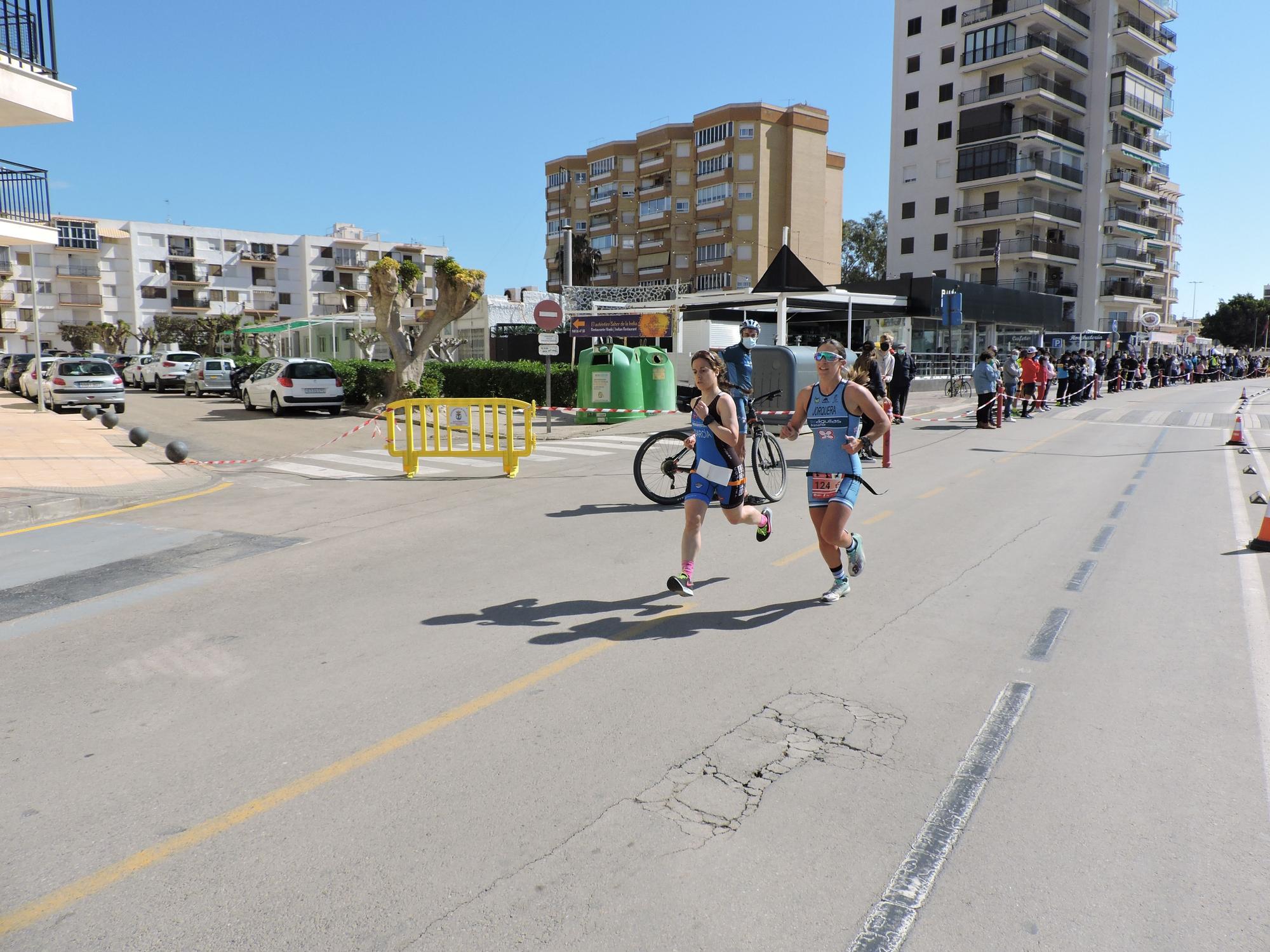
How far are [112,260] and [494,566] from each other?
95736 millimetres

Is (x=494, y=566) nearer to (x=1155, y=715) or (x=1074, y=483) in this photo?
(x=1155, y=715)

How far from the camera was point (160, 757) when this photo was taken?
3.86 metres

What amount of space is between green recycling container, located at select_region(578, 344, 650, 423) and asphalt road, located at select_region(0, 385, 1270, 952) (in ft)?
38.7

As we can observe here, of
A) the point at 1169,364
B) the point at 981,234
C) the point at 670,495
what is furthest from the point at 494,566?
the point at 981,234

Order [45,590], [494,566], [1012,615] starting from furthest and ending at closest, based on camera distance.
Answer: [494,566] → [45,590] → [1012,615]

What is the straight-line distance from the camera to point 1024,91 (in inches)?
2233

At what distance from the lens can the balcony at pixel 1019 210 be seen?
5728 cm

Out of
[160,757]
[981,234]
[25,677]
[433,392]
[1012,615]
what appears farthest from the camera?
[981,234]

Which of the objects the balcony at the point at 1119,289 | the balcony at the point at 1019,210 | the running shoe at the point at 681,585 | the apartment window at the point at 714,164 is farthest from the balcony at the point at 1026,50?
the running shoe at the point at 681,585

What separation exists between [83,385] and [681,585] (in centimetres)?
2483

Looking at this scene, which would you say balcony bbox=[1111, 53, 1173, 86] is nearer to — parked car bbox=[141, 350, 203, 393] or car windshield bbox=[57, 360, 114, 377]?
parked car bbox=[141, 350, 203, 393]

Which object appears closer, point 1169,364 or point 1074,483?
point 1074,483

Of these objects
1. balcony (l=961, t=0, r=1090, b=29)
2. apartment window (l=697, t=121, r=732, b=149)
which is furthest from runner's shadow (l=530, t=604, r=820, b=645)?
apartment window (l=697, t=121, r=732, b=149)

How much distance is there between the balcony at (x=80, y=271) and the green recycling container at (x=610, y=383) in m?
81.9
